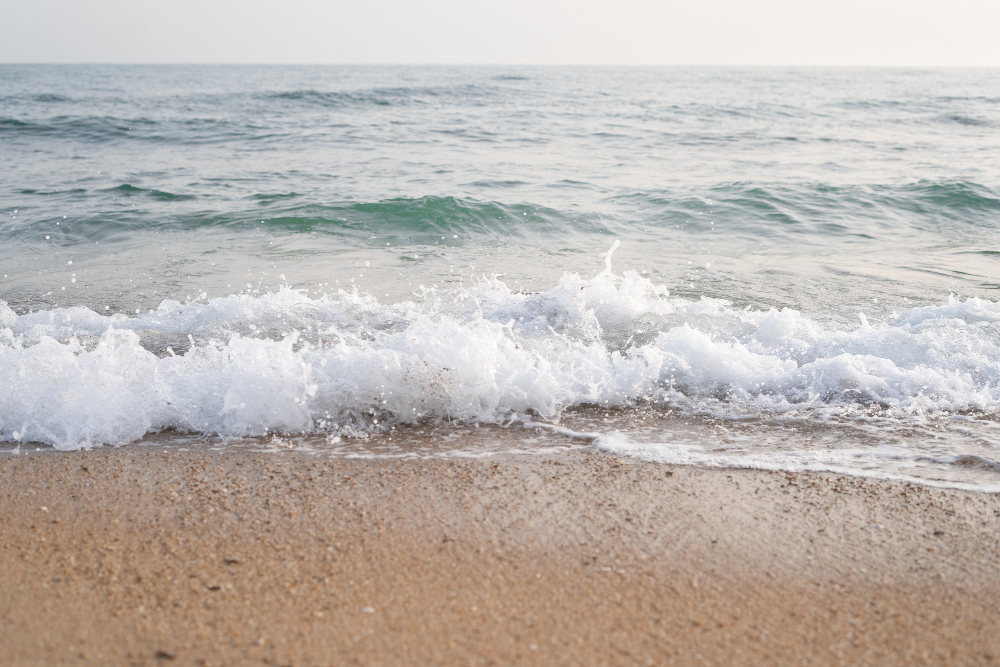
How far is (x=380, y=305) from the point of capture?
5.12 m

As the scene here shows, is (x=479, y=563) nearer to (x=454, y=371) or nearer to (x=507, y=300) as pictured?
(x=454, y=371)

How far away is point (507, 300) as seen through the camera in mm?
5176

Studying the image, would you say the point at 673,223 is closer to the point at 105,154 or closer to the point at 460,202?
the point at 460,202

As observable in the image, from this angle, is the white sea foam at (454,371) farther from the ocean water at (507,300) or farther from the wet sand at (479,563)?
the wet sand at (479,563)

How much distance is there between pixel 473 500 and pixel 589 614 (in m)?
0.75

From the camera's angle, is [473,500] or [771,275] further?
→ [771,275]

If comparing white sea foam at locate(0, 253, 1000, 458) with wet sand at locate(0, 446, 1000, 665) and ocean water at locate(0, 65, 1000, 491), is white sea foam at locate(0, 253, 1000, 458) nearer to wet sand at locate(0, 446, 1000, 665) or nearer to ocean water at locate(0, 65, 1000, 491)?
ocean water at locate(0, 65, 1000, 491)

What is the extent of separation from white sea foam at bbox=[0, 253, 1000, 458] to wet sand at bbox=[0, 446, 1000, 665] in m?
0.34

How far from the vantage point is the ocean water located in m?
3.25

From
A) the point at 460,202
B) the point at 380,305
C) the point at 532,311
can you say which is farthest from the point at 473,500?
the point at 460,202

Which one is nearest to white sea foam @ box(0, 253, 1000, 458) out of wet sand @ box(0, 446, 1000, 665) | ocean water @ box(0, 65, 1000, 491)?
ocean water @ box(0, 65, 1000, 491)

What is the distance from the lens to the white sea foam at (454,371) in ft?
10.7

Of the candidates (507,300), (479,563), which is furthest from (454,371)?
(507,300)

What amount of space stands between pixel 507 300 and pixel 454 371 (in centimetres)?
172
